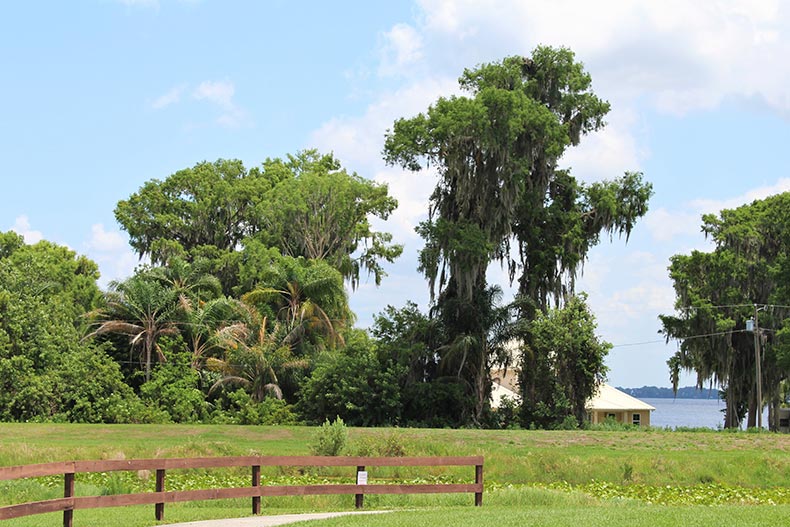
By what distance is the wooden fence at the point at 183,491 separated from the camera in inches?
516

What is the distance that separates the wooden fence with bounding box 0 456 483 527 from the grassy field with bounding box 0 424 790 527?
571mm

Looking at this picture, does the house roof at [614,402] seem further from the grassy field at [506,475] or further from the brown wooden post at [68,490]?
the brown wooden post at [68,490]

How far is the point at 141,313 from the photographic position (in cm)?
4838

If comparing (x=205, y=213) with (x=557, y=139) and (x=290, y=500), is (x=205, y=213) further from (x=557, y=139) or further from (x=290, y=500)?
(x=290, y=500)

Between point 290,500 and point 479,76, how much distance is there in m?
34.9

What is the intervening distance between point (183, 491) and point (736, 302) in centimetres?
4465

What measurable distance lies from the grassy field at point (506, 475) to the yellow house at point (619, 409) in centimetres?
2978

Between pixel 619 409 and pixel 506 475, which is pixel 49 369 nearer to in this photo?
pixel 506 475

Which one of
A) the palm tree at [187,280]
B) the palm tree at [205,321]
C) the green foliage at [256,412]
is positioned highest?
the palm tree at [187,280]

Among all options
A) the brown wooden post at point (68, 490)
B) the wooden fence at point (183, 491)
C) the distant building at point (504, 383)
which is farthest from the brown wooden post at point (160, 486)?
the distant building at point (504, 383)

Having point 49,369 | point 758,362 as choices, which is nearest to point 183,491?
point 49,369

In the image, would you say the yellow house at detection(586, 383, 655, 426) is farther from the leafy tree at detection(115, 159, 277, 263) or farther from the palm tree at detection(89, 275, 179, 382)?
the palm tree at detection(89, 275, 179, 382)

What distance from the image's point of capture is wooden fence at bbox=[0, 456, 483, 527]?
516 inches

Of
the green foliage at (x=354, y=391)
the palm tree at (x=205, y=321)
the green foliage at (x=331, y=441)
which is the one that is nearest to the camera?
the green foliage at (x=331, y=441)
